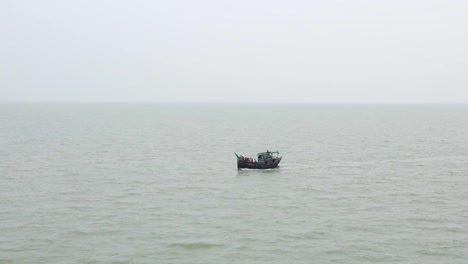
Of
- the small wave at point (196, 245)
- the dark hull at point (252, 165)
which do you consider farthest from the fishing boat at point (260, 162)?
the small wave at point (196, 245)

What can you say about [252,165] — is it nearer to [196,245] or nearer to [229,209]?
[229,209]

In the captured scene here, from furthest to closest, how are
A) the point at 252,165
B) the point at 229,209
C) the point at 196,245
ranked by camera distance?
the point at 252,165 < the point at 229,209 < the point at 196,245

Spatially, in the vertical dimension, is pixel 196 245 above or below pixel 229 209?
below

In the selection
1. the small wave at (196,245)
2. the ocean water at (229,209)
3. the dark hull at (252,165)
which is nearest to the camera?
the ocean water at (229,209)

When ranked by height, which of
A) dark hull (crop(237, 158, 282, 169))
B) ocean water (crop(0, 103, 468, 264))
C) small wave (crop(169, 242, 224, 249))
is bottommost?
small wave (crop(169, 242, 224, 249))

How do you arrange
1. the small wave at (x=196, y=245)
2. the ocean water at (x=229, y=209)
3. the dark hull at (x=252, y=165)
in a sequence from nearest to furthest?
the ocean water at (x=229, y=209)
the small wave at (x=196, y=245)
the dark hull at (x=252, y=165)

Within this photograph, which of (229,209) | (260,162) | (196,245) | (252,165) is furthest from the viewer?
(260,162)

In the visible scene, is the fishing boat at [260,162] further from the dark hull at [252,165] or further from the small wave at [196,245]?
the small wave at [196,245]

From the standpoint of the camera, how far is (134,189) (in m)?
49.7

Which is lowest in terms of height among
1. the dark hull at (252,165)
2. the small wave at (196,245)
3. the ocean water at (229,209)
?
the small wave at (196,245)

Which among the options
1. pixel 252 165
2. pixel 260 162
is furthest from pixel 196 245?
pixel 260 162

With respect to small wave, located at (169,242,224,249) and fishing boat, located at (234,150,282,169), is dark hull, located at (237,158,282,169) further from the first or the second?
small wave, located at (169,242,224,249)

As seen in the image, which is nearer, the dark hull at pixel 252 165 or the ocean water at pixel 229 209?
the ocean water at pixel 229 209

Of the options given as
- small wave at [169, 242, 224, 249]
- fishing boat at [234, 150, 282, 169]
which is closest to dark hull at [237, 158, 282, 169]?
Result: fishing boat at [234, 150, 282, 169]
